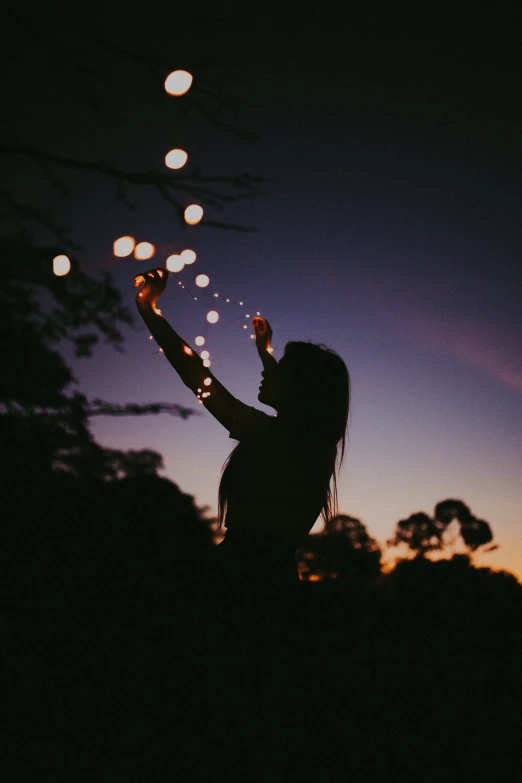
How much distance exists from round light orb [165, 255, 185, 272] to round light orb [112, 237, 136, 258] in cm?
28

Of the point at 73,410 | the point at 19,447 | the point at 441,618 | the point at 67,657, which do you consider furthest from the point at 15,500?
the point at 441,618

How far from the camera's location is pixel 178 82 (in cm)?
203

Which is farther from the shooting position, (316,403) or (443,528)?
(443,528)

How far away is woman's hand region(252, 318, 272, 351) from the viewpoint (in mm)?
2521

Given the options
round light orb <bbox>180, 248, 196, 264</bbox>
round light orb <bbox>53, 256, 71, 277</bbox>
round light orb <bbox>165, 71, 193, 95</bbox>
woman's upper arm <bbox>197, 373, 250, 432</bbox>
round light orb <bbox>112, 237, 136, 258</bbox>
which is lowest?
woman's upper arm <bbox>197, 373, 250, 432</bbox>

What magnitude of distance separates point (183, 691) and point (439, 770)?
196 cm

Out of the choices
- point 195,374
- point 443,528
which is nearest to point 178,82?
point 195,374

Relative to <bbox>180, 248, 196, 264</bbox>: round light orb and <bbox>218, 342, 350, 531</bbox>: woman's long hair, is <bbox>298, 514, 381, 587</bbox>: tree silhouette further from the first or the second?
<bbox>180, 248, 196, 264</bbox>: round light orb

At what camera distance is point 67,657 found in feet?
7.30

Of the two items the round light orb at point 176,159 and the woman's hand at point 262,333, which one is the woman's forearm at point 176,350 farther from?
the round light orb at point 176,159

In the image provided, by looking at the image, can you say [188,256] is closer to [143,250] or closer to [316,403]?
[143,250]

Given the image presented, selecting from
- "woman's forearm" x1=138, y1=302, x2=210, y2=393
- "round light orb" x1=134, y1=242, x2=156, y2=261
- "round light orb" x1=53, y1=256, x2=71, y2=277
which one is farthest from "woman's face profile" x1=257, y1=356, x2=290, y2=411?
"round light orb" x1=53, y1=256, x2=71, y2=277

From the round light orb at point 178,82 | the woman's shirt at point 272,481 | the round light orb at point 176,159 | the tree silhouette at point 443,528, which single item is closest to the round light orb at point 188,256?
the round light orb at point 176,159

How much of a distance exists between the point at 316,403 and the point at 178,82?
1.57 m
